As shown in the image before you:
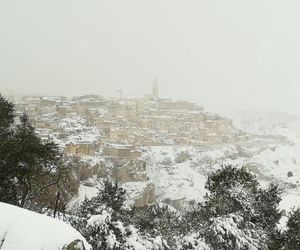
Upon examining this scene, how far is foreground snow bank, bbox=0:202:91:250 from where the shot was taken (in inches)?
278

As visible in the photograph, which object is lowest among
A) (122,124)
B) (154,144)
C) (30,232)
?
(154,144)

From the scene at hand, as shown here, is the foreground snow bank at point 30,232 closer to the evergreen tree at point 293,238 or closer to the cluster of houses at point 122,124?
the evergreen tree at point 293,238

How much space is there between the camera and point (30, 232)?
7184 millimetres

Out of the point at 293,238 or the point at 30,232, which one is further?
the point at 293,238

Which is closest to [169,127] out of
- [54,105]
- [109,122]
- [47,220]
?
[109,122]

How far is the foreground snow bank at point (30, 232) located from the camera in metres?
7.07

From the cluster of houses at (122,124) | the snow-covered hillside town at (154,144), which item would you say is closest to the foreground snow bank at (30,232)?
the snow-covered hillside town at (154,144)

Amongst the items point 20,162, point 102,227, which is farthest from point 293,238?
point 20,162

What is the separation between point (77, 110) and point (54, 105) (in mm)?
11623

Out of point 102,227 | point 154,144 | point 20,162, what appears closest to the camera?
point 102,227

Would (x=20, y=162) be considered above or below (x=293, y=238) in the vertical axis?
above

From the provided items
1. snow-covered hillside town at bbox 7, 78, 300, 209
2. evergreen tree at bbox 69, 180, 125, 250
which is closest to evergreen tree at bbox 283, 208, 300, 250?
evergreen tree at bbox 69, 180, 125, 250

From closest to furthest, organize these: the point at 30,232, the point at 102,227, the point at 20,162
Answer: the point at 30,232, the point at 102,227, the point at 20,162

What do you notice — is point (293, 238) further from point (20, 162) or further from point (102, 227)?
point (20, 162)
